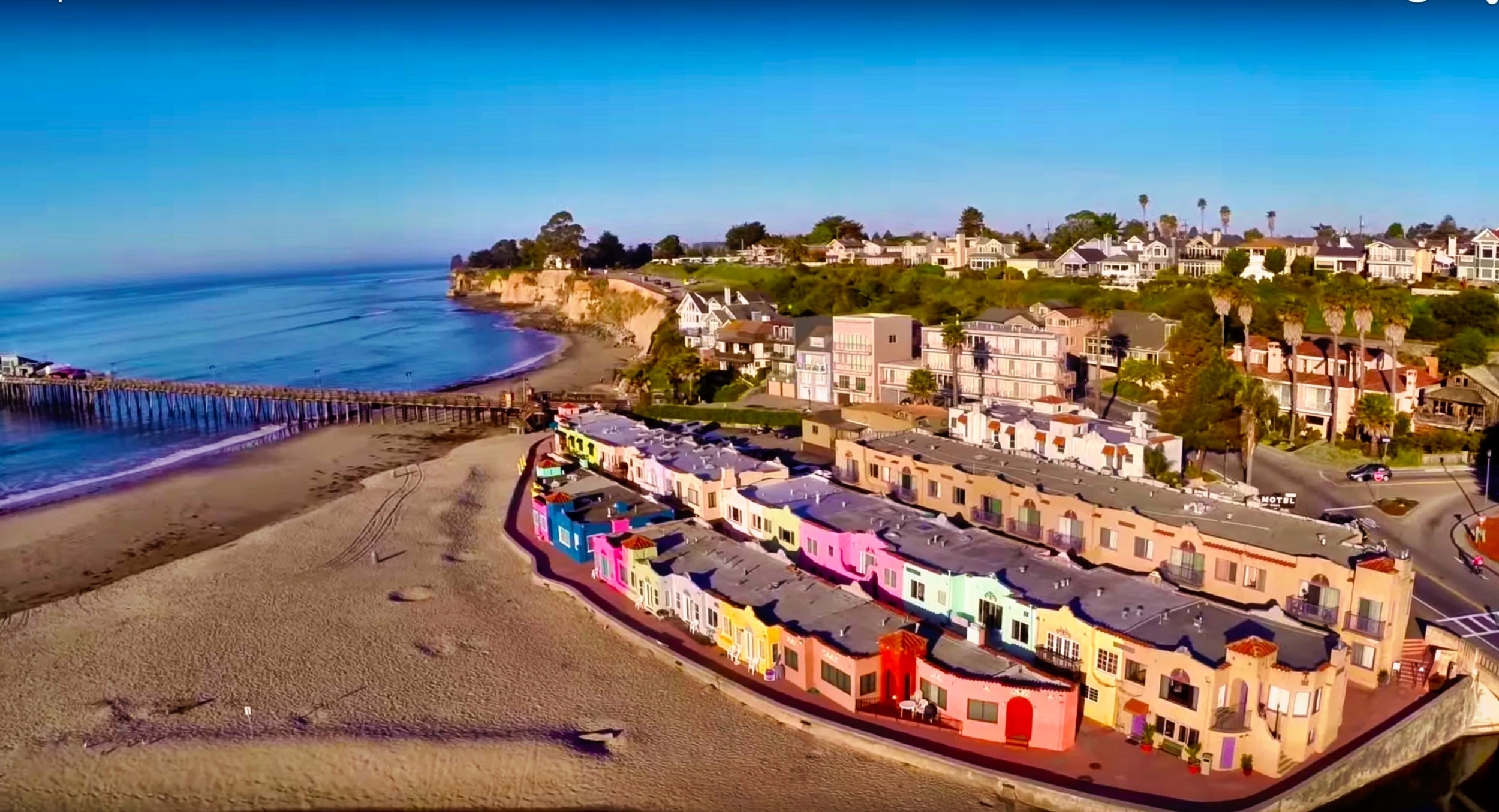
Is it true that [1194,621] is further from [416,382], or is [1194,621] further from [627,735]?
[416,382]

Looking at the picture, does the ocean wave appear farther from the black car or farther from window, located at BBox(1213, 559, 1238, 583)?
the black car

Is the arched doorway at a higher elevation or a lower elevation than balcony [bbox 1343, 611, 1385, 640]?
lower

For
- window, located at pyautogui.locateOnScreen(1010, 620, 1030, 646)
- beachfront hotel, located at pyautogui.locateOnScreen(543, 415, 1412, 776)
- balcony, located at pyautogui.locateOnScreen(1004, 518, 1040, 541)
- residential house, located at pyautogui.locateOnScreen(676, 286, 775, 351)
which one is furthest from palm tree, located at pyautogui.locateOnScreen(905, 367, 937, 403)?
window, located at pyautogui.locateOnScreen(1010, 620, 1030, 646)

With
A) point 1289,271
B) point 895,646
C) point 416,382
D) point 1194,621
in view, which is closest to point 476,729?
point 895,646

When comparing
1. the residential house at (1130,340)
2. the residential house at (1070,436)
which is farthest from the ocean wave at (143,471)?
the residential house at (1130,340)

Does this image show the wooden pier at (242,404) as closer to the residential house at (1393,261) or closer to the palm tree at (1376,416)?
the palm tree at (1376,416)

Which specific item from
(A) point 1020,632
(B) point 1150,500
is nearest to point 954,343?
(B) point 1150,500

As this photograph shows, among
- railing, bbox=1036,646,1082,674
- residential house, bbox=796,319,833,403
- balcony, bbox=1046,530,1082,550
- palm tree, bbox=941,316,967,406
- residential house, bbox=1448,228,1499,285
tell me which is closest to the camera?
railing, bbox=1036,646,1082,674
